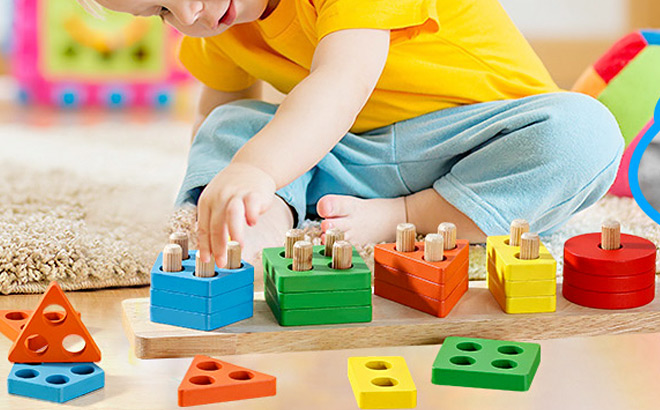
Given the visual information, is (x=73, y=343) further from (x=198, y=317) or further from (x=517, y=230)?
(x=517, y=230)

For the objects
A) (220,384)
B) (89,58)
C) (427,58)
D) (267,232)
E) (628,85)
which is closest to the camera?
(220,384)

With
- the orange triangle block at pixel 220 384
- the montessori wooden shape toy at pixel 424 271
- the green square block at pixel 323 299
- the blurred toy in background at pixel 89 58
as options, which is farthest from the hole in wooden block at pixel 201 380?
the blurred toy in background at pixel 89 58

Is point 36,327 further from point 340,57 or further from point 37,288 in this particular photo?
point 340,57

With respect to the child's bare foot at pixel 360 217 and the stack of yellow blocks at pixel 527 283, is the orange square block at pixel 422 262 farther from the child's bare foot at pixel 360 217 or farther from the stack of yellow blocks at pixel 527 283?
the child's bare foot at pixel 360 217

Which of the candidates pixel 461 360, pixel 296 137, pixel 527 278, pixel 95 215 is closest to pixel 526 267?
pixel 527 278

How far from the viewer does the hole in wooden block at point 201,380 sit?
2.36 feet

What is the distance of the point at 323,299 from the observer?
0.80 meters

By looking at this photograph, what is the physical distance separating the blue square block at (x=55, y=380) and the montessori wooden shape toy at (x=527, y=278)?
34 centimetres

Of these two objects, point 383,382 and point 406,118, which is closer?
point 383,382

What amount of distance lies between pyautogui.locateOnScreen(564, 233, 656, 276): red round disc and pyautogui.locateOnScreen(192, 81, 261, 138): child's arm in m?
0.64

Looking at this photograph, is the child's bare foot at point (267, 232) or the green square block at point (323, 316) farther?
the child's bare foot at point (267, 232)

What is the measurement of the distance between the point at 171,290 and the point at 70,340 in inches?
4.2

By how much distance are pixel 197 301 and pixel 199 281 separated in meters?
0.02

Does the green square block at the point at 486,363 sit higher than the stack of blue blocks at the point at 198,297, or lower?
lower
